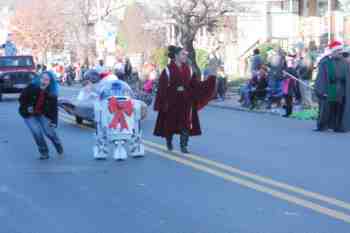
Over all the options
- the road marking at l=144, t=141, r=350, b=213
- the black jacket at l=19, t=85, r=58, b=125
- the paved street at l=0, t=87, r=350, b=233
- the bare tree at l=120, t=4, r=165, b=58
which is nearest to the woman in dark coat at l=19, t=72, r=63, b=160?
the black jacket at l=19, t=85, r=58, b=125

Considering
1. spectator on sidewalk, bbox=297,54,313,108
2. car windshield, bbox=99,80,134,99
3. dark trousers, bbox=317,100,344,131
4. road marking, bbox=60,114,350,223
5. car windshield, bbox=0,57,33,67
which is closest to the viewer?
road marking, bbox=60,114,350,223

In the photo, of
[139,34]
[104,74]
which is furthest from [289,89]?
[139,34]

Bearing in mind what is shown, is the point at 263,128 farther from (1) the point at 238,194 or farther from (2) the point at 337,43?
(1) the point at 238,194

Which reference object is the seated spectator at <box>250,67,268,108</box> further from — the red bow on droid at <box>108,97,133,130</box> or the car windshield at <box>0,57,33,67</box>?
the car windshield at <box>0,57,33,67</box>

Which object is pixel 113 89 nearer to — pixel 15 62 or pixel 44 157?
pixel 44 157

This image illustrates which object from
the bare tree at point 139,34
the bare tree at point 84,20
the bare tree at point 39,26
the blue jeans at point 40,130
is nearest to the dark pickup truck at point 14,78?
the bare tree at point 139,34

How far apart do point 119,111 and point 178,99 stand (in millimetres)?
1061

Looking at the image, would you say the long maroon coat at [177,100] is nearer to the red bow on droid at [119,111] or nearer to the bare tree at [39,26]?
the red bow on droid at [119,111]

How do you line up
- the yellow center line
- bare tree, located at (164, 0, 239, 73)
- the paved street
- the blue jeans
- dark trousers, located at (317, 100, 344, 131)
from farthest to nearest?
bare tree, located at (164, 0, 239, 73)
dark trousers, located at (317, 100, 344, 131)
the blue jeans
the yellow center line
the paved street

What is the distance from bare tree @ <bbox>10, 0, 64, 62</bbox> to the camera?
65.2 metres

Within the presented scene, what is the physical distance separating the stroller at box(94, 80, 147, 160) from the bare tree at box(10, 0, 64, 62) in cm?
5052

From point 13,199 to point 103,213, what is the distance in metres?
1.60

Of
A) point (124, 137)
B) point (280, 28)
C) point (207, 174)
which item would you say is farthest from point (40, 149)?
point (280, 28)

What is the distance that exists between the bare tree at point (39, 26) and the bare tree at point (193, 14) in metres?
28.7
